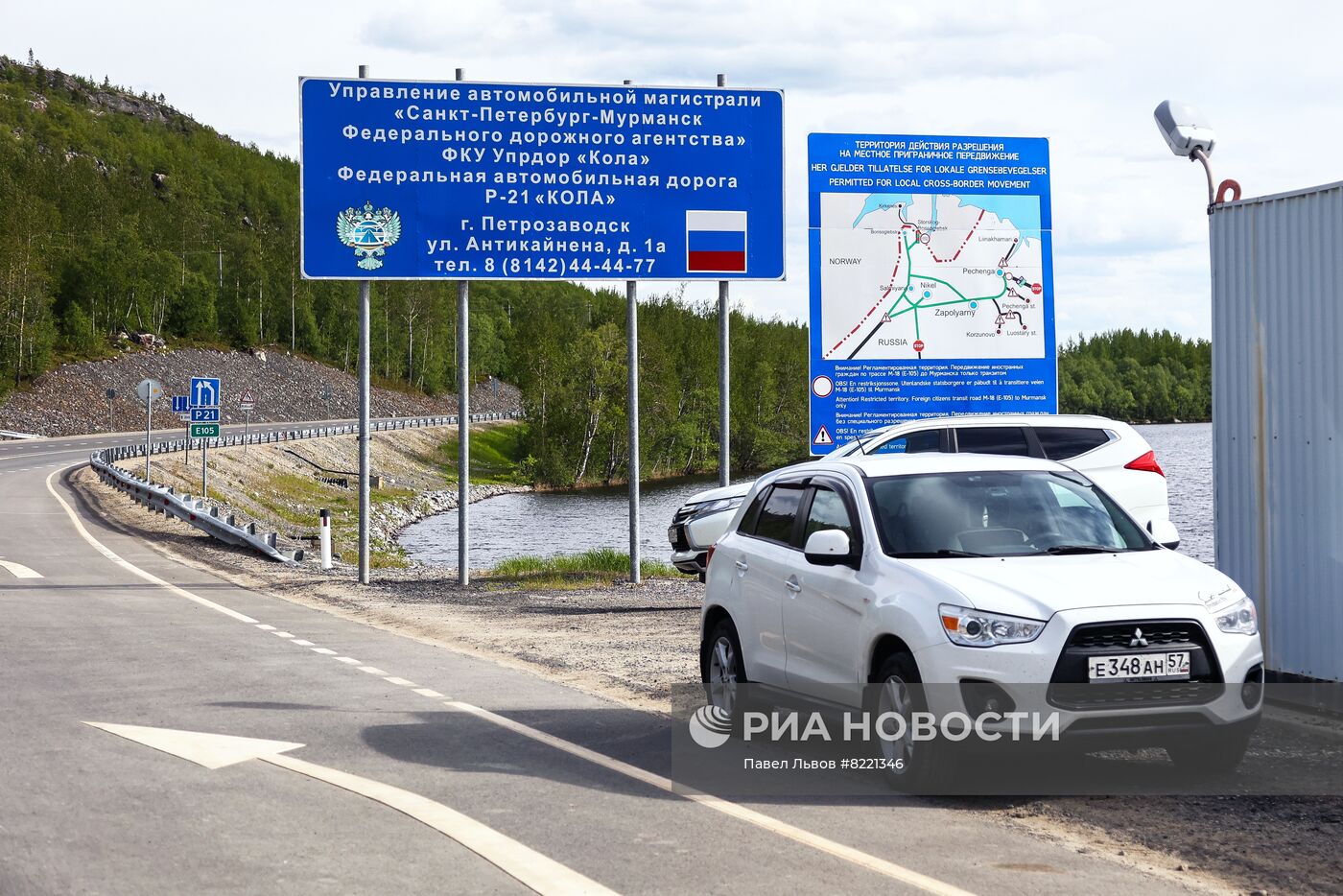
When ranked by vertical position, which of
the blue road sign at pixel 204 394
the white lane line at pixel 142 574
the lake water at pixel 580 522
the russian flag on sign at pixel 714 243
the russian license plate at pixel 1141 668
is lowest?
the lake water at pixel 580 522

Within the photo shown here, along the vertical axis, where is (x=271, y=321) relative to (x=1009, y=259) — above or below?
above

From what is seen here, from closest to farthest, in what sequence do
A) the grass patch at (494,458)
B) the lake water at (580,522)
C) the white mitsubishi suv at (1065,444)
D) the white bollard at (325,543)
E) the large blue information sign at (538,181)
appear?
1. the white mitsubishi suv at (1065,444)
2. the large blue information sign at (538,181)
3. the white bollard at (325,543)
4. the lake water at (580,522)
5. the grass patch at (494,458)

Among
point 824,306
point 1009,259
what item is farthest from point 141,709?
point 1009,259

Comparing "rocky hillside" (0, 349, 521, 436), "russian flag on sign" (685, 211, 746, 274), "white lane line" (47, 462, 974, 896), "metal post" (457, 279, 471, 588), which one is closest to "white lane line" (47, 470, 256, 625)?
"metal post" (457, 279, 471, 588)

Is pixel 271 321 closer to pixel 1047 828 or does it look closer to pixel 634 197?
pixel 634 197

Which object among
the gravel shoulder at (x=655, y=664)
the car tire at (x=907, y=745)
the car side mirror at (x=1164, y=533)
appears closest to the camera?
the gravel shoulder at (x=655, y=664)

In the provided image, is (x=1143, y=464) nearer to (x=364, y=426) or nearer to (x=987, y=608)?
(x=987, y=608)

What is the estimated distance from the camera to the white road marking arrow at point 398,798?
6176mm

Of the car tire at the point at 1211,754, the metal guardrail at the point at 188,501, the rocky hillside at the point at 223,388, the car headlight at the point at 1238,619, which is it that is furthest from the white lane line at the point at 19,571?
the rocky hillside at the point at 223,388

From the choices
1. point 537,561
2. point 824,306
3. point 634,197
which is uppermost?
point 634,197

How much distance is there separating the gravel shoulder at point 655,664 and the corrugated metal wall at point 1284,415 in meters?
1.03

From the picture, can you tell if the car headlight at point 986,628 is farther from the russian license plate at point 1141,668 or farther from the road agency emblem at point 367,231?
the road agency emblem at point 367,231

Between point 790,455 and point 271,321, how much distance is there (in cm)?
6112

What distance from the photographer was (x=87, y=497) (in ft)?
141
